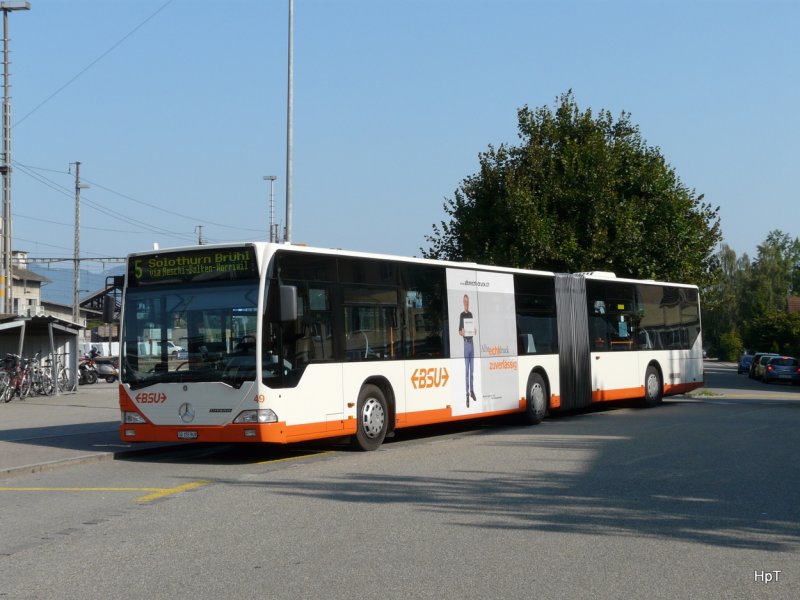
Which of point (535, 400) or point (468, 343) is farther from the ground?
point (468, 343)

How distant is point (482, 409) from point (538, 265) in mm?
20077

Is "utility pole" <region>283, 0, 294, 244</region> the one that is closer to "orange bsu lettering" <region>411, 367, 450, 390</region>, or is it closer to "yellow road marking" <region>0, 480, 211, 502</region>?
"orange bsu lettering" <region>411, 367, 450, 390</region>

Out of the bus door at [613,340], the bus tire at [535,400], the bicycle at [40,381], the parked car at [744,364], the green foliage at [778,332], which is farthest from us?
the green foliage at [778,332]

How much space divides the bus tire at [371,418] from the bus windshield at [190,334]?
2.41 meters

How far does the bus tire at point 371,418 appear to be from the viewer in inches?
623

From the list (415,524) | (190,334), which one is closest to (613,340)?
(190,334)

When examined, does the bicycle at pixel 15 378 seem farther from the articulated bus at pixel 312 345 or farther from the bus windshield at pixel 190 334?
the bus windshield at pixel 190 334

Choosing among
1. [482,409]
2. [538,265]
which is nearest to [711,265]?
[538,265]

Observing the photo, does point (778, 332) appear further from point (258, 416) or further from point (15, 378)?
point (258, 416)

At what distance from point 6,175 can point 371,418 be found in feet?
78.1

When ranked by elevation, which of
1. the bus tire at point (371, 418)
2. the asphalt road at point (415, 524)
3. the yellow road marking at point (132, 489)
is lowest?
the asphalt road at point (415, 524)

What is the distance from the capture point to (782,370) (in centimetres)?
5691

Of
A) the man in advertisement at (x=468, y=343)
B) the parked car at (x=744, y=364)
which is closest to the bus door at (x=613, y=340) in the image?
the man in advertisement at (x=468, y=343)

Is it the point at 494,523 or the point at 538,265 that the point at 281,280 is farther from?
the point at 538,265
